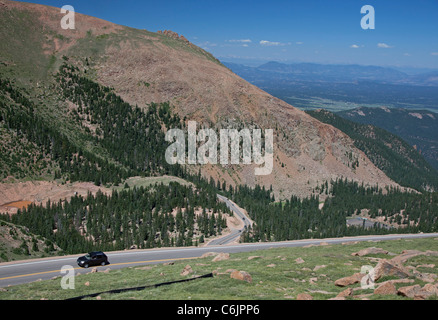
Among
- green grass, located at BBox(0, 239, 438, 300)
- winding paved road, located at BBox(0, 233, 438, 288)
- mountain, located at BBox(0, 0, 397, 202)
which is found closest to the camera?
green grass, located at BBox(0, 239, 438, 300)

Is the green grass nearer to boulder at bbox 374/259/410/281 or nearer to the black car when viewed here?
boulder at bbox 374/259/410/281

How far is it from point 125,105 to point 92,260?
10136cm

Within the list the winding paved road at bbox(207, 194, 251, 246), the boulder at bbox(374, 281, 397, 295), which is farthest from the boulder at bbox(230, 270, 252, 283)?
the winding paved road at bbox(207, 194, 251, 246)

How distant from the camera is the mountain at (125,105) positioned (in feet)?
363

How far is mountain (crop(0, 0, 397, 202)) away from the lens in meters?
110

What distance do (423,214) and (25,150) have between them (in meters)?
124

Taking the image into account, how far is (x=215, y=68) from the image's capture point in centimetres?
16412

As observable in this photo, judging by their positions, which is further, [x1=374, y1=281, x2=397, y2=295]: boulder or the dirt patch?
the dirt patch

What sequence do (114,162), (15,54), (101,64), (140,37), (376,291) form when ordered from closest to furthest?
(376,291) → (114,162) → (15,54) → (101,64) → (140,37)

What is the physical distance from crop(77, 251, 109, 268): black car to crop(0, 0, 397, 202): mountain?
183ft

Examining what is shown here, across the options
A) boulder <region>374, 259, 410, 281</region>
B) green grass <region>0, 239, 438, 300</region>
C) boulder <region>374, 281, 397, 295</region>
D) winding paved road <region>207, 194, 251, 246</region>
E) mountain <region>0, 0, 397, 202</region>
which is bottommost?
winding paved road <region>207, 194, 251, 246</region>

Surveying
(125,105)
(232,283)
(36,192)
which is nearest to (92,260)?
(232,283)
